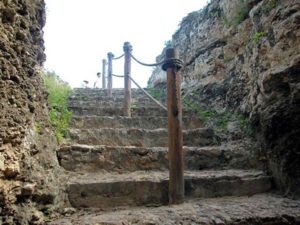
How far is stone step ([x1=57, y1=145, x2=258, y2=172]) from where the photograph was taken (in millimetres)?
2842

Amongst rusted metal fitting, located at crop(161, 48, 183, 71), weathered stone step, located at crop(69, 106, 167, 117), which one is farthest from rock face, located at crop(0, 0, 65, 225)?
weathered stone step, located at crop(69, 106, 167, 117)

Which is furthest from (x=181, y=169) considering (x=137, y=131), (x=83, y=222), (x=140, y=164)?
(x=137, y=131)

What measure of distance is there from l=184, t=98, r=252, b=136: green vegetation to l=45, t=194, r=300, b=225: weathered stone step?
117 cm

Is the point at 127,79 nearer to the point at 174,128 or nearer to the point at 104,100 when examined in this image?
the point at 104,100

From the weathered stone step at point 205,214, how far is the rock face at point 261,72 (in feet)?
1.25

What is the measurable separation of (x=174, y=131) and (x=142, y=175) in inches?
21.9

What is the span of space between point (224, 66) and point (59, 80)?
3179 millimetres

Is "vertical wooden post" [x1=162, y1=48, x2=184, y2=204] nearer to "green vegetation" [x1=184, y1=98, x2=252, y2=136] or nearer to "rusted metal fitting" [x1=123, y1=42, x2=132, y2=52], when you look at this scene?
"green vegetation" [x1=184, y1=98, x2=252, y2=136]

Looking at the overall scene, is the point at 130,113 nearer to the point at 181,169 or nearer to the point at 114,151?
the point at 114,151

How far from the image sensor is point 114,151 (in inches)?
118

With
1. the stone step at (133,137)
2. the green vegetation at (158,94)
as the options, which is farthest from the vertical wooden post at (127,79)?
the green vegetation at (158,94)

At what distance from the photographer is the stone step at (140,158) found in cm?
284

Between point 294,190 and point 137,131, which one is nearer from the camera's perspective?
point 294,190

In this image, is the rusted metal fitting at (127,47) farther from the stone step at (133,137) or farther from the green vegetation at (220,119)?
the stone step at (133,137)
